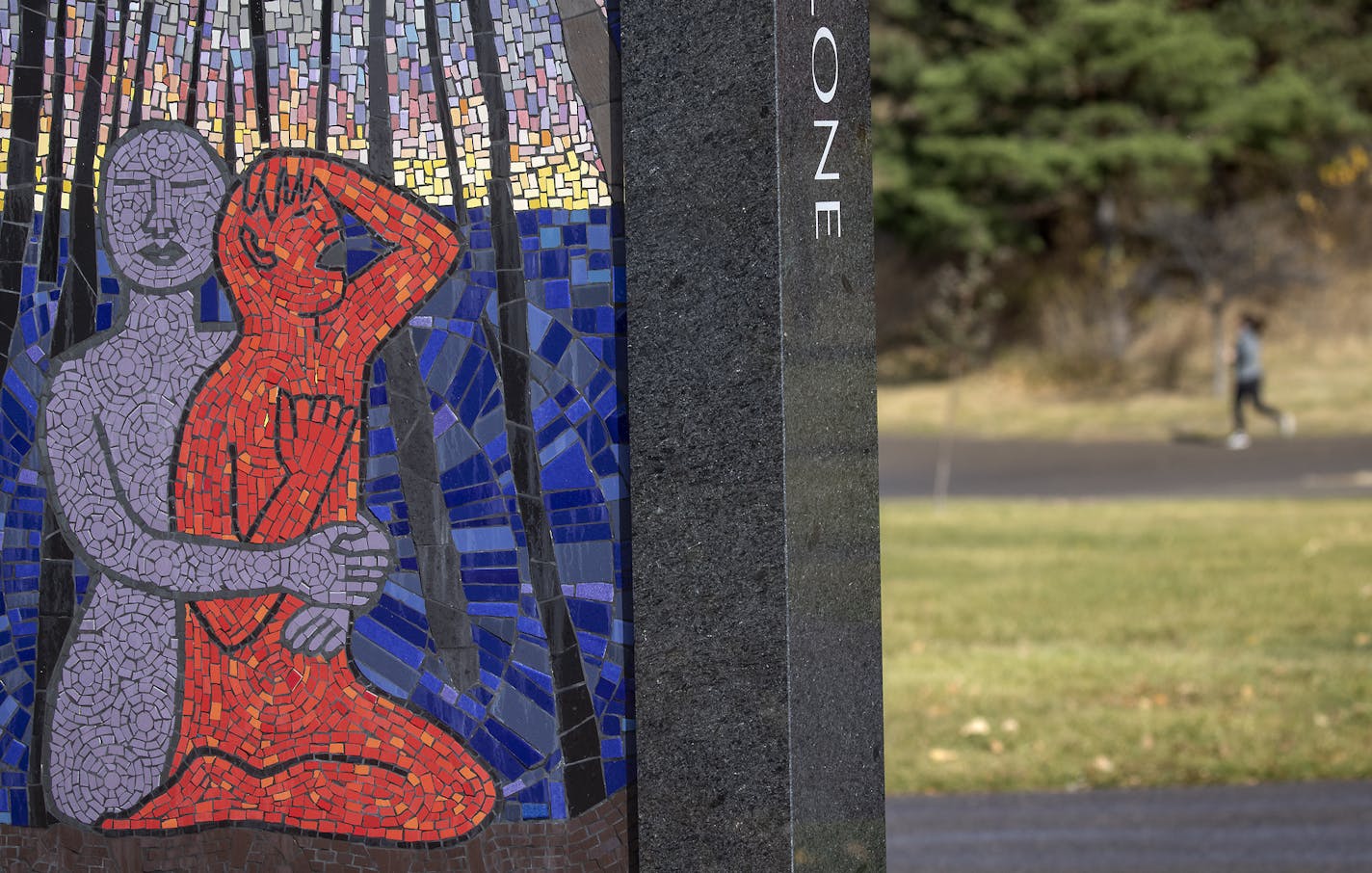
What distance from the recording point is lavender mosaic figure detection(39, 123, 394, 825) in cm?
398

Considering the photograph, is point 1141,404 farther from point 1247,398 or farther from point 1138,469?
point 1138,469

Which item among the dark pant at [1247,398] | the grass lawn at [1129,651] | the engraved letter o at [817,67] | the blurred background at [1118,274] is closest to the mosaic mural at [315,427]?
the engraved letter o at [817,67]

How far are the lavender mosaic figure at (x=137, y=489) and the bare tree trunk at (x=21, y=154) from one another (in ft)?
0.61

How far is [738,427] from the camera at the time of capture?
3533 mm

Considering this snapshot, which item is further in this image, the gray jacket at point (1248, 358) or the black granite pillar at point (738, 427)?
the gray jacket at point (1248, 358)

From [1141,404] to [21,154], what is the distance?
26165 mm

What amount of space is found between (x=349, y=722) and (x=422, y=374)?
31.7 inches

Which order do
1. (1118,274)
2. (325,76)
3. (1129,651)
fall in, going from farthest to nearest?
1. (1118,274)
2. (1129,651)
3. (325,76)

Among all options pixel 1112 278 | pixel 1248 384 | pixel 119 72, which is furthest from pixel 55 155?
pixel 1112 278

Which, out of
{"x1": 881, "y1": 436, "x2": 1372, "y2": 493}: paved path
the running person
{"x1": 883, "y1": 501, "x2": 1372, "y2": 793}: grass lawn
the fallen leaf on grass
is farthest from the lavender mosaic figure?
the running person

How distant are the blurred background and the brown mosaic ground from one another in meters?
8.93

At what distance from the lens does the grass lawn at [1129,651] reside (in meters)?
7.05

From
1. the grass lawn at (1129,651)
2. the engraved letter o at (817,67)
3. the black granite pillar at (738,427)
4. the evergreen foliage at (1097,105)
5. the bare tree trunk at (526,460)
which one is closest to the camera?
the black granite pillar at (738,427)

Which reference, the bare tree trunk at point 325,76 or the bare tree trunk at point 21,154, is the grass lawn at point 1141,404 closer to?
the bare tree trunk at point 325,76
